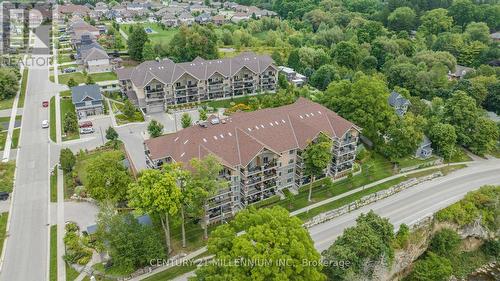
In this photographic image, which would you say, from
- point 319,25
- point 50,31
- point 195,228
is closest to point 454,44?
point 319,25

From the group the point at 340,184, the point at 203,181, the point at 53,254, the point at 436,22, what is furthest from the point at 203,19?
the point at 53,254

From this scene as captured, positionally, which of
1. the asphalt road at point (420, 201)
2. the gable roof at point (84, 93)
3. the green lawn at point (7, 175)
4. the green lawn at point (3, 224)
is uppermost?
the gable roof at point (84, 93)

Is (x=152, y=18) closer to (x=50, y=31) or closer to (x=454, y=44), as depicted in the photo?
(x=50, y=31)

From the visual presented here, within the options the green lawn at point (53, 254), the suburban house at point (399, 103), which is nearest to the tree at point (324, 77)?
the suburban house at point (399, 103)

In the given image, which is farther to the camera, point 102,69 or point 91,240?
point 102,69

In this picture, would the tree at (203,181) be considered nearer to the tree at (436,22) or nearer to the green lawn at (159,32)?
the green lawn at (159,32)

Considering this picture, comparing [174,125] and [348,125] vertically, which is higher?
[348,125]

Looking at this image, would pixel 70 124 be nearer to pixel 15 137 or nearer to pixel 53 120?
pixel 53 120
